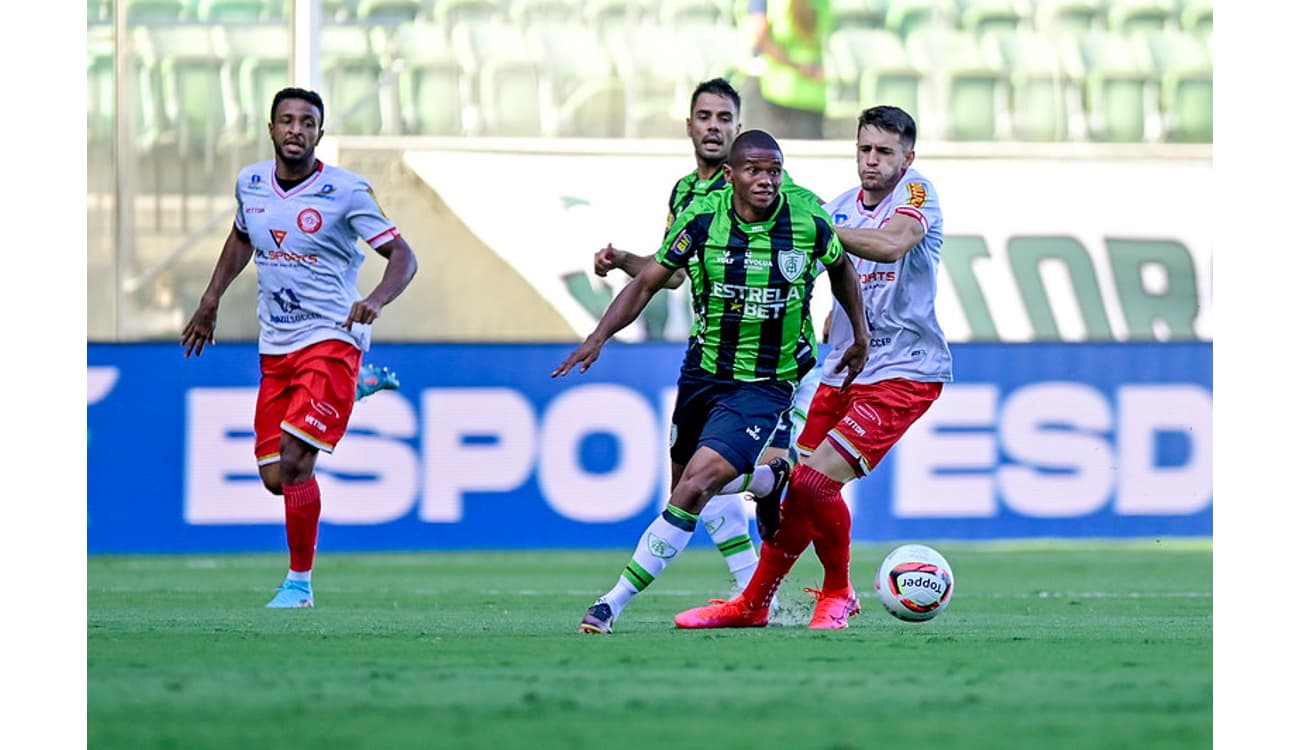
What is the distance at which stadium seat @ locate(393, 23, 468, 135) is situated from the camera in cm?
1623

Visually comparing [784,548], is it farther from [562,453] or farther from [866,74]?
[866,74]

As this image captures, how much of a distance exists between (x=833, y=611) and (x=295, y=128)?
2.99 m

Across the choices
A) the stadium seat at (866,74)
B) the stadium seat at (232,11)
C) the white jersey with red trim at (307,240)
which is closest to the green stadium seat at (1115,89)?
the stadium seat at (866,74)

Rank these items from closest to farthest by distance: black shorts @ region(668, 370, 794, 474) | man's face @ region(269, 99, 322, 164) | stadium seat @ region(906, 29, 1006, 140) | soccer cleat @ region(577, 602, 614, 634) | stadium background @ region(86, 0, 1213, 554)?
soccer cleat @ region(577, 602, 614, 634) < black shorts @ region(668, 370, 794, 474) < man's face @ region(269, 99, 322, 164) < stadium background @ region(86, 0, 1213, 554) < stadium seat @ region(906, 29, 1006, 140)

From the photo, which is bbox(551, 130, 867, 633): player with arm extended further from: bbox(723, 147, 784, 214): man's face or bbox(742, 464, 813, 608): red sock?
bbox(742, 464, 813, 608): red sock

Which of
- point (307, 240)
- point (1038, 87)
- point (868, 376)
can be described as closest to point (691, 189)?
point (868, 376)

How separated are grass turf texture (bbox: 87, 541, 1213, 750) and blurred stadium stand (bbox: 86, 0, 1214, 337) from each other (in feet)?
21.2

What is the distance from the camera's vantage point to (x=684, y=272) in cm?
750

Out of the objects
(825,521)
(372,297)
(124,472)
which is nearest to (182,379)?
(124,472)

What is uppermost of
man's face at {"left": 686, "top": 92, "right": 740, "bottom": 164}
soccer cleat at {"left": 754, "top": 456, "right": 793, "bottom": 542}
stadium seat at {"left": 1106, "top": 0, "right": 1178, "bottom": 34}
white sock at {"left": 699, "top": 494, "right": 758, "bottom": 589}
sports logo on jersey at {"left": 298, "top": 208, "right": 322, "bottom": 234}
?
stadium seat at {"left": 1106, "top": 0, "right": 1178, "bottom": 34}

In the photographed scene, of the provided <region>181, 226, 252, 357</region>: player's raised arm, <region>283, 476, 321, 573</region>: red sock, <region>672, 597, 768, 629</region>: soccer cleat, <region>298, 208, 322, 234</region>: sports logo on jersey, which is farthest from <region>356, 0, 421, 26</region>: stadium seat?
<region>672, 597, 768, 629</region>: soccer cleat

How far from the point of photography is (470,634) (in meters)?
6.99

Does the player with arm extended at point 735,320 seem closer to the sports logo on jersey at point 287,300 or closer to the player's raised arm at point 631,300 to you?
the player's raised arm at point 631,300

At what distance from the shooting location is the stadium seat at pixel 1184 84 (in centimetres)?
1742
